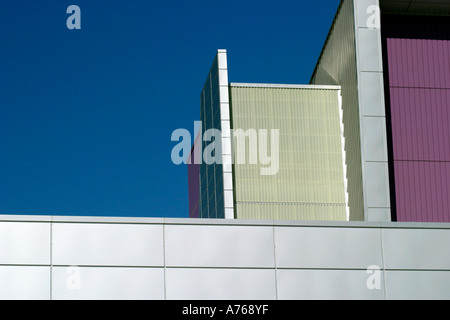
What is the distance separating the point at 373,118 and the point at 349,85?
259 centimetres

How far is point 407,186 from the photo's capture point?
32.2 m

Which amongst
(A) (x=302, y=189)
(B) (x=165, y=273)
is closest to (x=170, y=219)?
(B) (x=165, y=273)

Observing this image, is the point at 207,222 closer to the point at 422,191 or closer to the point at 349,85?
the point at 422,191

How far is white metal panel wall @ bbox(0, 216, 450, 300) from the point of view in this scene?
24.7 meters

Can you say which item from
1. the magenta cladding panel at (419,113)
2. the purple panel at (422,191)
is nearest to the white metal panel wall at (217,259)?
the purple panel at (422,191)

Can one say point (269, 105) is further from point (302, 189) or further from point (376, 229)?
point (376, 229)

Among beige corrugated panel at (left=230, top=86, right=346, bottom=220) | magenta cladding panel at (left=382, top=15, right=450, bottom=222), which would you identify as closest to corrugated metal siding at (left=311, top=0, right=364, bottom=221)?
beige corrugated panel at (left=230, top=86, right=346, bottom=220)

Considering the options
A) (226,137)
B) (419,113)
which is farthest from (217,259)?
(419,113)

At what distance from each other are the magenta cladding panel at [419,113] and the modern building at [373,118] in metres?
0.04

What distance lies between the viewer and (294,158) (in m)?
34.7

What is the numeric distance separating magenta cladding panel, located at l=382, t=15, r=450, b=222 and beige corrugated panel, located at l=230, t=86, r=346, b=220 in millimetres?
2869

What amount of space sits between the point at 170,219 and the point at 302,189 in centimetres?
983

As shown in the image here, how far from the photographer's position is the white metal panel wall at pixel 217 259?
24734 mm

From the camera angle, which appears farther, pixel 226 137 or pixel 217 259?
pixel 226 137
